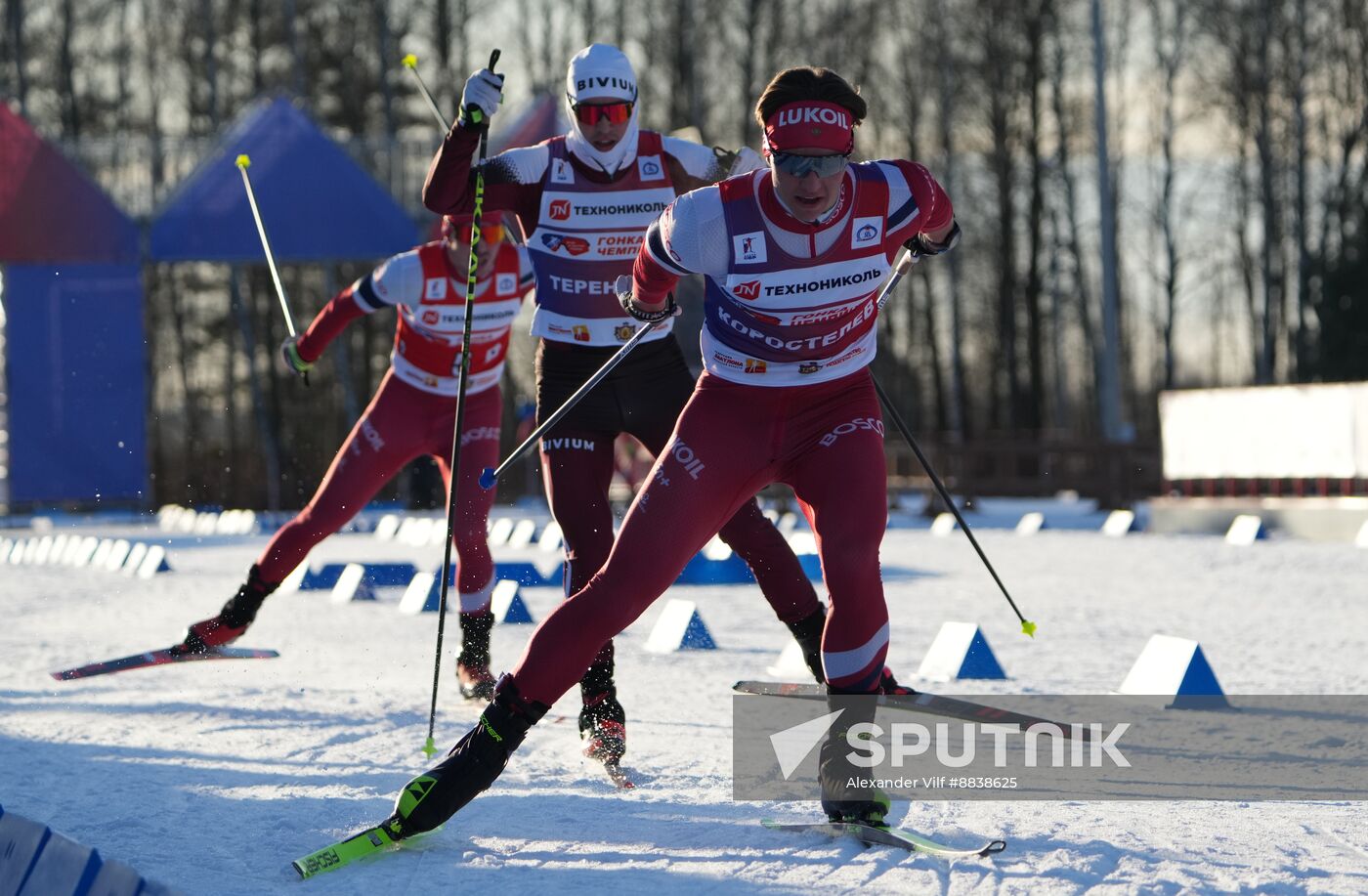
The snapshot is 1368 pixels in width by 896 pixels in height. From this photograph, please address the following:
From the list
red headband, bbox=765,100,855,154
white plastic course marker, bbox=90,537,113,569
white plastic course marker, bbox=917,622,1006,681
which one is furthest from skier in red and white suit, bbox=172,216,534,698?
white plastic course marker, bbox=90,537,113,569

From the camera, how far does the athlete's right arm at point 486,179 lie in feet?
15.9

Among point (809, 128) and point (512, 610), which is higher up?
point (809, 128)

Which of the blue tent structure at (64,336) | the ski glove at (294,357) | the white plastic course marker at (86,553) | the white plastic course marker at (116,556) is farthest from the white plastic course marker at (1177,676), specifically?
the blue tent structure at (64,336)

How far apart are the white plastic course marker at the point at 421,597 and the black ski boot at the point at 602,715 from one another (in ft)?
15.2

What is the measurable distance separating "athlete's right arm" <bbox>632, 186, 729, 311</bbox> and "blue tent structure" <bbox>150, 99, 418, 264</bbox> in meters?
17.7

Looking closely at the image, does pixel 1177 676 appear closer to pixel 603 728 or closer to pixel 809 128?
pixel 603 728

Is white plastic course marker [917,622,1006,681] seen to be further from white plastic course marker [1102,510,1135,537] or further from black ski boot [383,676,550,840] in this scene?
white plastic course marker [1102,510,1135,537]

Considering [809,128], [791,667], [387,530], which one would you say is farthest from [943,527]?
[809,128]

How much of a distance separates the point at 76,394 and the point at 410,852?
19.1 meters

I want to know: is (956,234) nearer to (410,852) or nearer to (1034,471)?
(410,852)

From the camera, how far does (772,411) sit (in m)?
4.09

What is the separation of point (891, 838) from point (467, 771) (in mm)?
977

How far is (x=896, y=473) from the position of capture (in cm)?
2872

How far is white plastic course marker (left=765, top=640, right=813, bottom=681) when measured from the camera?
6.95 m
